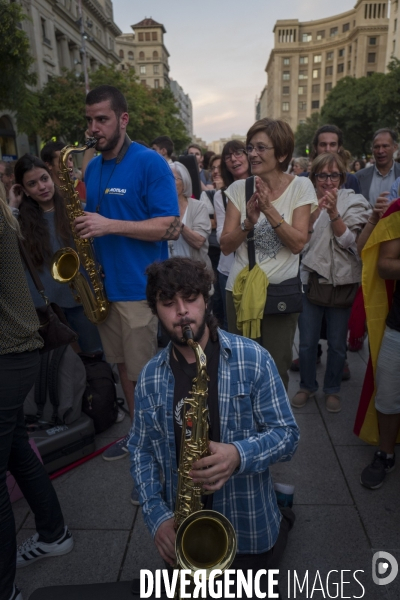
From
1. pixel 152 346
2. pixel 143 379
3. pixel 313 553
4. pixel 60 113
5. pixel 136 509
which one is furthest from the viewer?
pixel 60 113

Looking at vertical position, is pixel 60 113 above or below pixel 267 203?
above

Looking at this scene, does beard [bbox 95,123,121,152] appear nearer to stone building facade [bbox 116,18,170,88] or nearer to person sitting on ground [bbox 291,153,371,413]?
person sitting on ground [bbox 291,153,371,413]

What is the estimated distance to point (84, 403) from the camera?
3.51 m

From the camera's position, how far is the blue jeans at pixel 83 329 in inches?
159

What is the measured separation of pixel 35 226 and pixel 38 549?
2.46m

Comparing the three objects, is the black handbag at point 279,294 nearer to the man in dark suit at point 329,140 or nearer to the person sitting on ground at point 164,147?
the man in dark suit at point 329,140

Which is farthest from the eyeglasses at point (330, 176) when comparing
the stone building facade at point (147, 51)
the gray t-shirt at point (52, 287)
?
the stone building facade at point (147, 51)

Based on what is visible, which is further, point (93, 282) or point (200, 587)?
point (93, 282)

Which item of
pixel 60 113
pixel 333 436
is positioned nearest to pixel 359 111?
pixel 60 113

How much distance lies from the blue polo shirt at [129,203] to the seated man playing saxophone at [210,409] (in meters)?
1.00

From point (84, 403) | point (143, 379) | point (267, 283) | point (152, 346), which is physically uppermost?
point (267, 283)

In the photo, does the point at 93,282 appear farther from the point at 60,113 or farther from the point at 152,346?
the point at 60,113

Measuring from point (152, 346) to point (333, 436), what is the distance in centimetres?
167

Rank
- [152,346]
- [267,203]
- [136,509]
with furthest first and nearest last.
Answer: [152,346] → [136,509] → [267,203]
